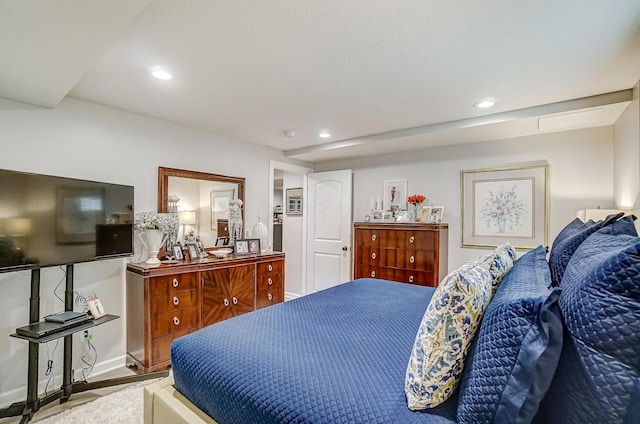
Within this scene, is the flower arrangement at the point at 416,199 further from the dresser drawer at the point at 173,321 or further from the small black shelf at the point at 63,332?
the small black shelf at the point at 63,332

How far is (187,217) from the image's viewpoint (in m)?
3.43

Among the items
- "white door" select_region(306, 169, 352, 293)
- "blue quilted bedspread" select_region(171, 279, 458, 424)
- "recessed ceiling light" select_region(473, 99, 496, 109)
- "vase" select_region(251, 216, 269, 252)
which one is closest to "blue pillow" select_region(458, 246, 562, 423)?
"blue quilted bedspread" select_region(171, 279, 458, 424)

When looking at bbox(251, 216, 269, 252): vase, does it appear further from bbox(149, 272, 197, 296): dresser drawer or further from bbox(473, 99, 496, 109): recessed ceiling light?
bbox(473, 99, 496, 109): recessed ceiling light

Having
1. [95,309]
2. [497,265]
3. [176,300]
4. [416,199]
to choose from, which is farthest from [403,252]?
[95,309]

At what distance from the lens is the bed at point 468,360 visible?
67 cm

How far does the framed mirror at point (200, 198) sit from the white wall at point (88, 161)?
96 mm

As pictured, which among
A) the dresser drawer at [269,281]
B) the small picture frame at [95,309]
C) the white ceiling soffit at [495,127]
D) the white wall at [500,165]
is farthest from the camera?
the dresser drawer at [269,281]

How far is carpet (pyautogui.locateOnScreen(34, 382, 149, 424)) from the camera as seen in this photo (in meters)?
2.04

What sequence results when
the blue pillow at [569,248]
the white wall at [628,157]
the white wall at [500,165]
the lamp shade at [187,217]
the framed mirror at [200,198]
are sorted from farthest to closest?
the lamp shade at [187,217], the framed mirror at [200,198], the white wall at [500,165], the white wall at [628,157], the blue pillow at [569,248]

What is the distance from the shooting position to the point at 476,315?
3.20ft

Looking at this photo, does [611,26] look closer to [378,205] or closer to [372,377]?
[372,377]

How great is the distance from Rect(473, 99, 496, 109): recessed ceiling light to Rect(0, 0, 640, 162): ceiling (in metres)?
0.07

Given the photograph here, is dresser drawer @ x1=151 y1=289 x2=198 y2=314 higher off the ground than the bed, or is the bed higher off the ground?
the bed

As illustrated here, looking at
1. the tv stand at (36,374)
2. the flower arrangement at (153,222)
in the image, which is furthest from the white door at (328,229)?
the tv stand at (36,374)
